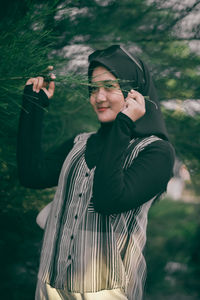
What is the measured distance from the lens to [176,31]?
206 cm

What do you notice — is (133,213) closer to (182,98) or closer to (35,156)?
(35,156)

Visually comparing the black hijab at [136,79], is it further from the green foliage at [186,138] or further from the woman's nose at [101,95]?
the green foliage at [186,138]

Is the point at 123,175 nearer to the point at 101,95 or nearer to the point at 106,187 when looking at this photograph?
the point at 106,187

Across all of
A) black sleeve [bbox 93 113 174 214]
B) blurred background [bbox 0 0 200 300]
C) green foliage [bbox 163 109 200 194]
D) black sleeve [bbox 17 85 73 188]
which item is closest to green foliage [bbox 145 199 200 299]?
blurred background [bbox 0 0 200 300]

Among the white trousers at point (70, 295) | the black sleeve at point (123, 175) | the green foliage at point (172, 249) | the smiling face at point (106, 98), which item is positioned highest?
the smiling face at point (106, 98)

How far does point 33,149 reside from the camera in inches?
58.1

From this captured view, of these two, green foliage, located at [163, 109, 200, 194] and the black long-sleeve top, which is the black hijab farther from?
green foliage, located at [163, 109, 200, 194]

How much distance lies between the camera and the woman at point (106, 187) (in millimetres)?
1165

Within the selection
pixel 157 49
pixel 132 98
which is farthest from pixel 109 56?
pixel 157 49

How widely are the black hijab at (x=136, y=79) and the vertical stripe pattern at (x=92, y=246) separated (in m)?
0.06

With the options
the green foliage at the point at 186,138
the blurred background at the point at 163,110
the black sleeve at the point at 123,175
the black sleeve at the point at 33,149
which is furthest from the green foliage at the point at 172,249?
the black sleeve at the point at 123,175

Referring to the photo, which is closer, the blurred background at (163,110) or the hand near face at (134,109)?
the hand near face at (134,109)

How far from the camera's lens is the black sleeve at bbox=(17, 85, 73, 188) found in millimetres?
1423

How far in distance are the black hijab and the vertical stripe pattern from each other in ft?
0.18
